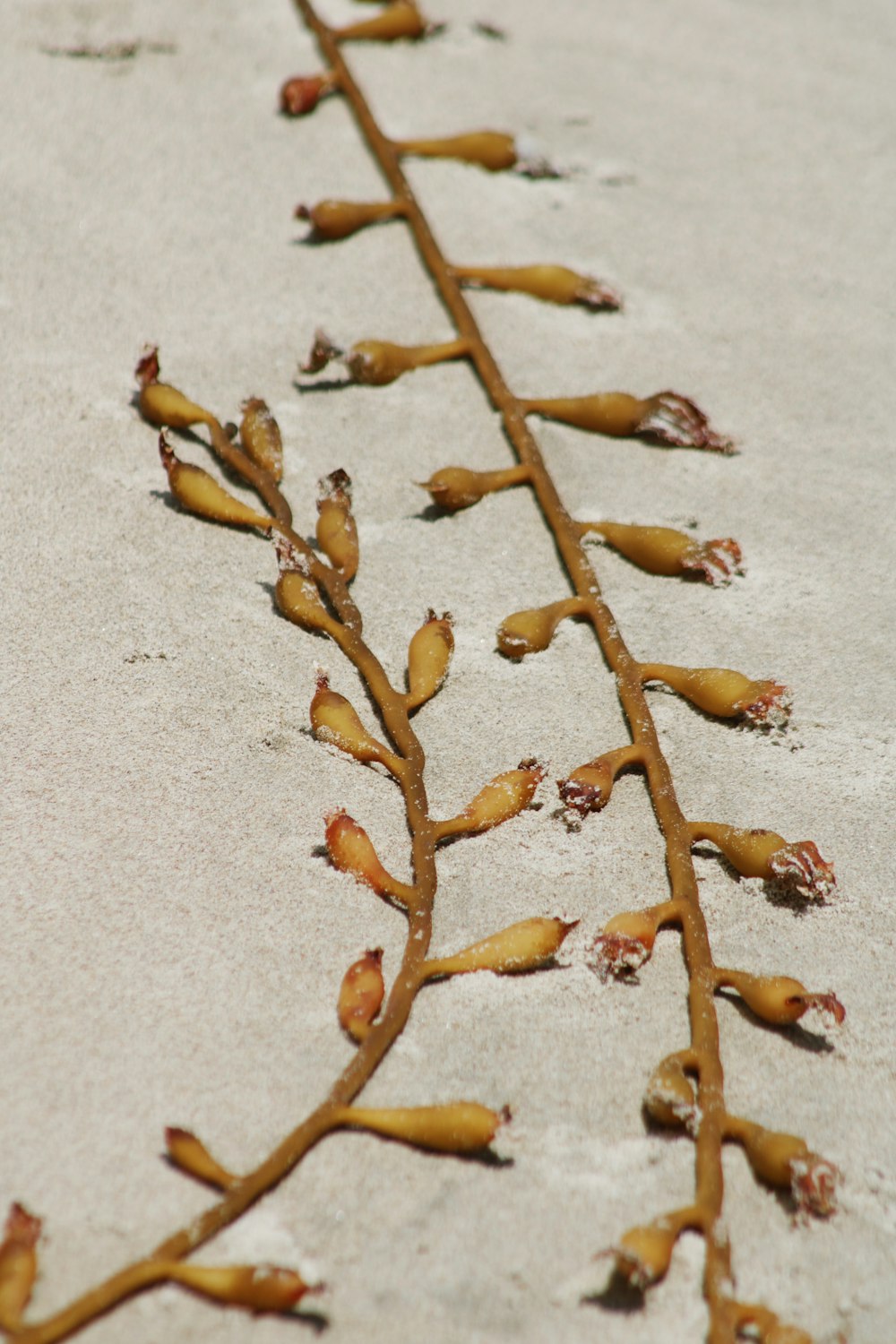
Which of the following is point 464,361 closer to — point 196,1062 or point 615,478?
point 615,478

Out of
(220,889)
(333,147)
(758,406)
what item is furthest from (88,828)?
(333,147)

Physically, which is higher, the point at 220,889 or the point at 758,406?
the point at 758,406

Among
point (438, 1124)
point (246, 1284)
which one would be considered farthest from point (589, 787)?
point (246, 1284)

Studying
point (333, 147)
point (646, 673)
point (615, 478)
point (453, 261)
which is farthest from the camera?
point (333, 147)

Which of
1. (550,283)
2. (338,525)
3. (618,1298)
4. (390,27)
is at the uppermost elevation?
(390,27)

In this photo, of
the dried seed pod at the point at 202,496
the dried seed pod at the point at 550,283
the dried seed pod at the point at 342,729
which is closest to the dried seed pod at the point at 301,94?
the dried seed pod at the point at 550,283

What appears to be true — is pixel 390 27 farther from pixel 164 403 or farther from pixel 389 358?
pixel 164 403

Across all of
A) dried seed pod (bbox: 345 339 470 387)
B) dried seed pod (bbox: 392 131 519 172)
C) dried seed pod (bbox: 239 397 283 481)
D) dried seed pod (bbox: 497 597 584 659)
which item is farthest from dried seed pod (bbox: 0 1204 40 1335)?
dried seed pod (bbox: 392 131 519 172)
